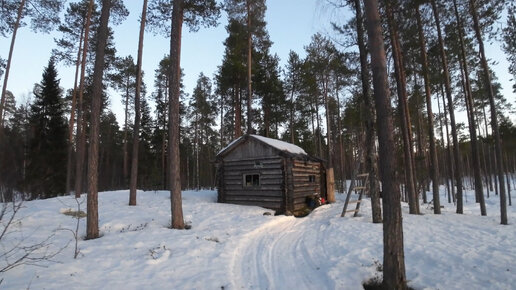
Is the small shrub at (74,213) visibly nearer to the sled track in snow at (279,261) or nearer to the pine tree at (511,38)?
the sled track in snow at (279,261)

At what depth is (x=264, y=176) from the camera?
52.7 feet

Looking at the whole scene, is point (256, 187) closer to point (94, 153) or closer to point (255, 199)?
point (255, 199)

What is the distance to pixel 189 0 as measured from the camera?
10766 millimetres

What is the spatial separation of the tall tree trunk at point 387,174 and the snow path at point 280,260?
4.14 feet

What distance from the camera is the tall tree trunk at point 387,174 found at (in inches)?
185

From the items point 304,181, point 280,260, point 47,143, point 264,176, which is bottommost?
point 280,260

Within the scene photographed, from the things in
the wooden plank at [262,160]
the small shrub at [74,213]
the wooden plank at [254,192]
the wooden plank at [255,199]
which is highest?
the wooden plank at [262,160]

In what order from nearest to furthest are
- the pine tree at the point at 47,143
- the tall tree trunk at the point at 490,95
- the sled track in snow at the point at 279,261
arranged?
the sled track in snow at the point at 279,261 < the tall tree trunk at the point at 490,95 < the pine tree at the point at 47,143

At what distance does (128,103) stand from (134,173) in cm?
1819

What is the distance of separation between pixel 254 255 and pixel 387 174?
437 centimetres

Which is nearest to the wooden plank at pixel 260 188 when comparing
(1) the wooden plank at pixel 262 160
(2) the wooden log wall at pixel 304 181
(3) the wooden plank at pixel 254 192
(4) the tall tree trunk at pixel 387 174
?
(3) the wooden plank at pixel 254 192

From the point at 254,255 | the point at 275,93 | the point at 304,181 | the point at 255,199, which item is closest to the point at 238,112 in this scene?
the point at 275,93

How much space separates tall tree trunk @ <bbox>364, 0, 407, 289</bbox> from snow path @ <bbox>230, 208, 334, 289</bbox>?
1262 mm

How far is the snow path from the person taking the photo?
5445mm
